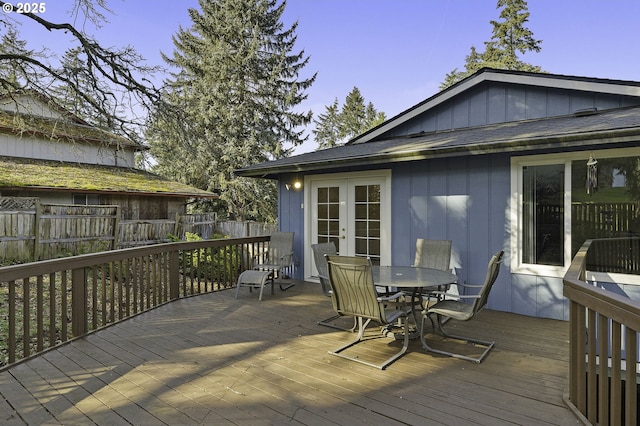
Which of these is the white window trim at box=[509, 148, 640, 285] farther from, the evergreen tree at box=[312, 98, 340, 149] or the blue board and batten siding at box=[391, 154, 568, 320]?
the evergreen tree at box=[312, 98, 340, 149]

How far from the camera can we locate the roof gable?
5.23 metres

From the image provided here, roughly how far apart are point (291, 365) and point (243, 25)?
2040 cm

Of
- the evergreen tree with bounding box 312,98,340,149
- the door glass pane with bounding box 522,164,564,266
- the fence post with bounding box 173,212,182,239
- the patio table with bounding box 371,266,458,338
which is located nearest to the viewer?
the patio table with bounding box 371,266,458,338

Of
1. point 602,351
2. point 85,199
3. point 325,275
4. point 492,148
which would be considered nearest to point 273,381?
point 325,275

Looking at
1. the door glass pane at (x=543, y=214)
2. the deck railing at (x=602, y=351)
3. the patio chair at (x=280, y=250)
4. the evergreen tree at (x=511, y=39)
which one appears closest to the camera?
the deck railing at (x=602, y=351)

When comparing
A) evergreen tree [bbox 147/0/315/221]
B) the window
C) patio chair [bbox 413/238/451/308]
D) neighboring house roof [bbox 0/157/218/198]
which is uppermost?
evergreen tree [bbox 147/0/315/221]

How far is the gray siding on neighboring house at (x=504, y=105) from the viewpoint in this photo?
539 centimetres

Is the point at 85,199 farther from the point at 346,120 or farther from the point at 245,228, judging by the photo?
the point at 346,120

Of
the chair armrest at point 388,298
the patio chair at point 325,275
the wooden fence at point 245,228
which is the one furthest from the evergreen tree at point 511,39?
the chair armrest at point 388,298

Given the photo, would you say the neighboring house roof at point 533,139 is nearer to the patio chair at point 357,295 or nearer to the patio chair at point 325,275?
the patio chair at point 325,275

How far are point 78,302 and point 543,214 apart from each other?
552 cm

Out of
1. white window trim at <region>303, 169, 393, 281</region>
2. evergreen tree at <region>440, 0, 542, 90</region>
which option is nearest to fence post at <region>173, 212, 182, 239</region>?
white window trim at <region>303, 169, 393, 281</region>

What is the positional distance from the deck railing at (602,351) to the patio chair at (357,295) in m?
1.35

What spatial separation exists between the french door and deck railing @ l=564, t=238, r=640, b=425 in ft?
11.0
